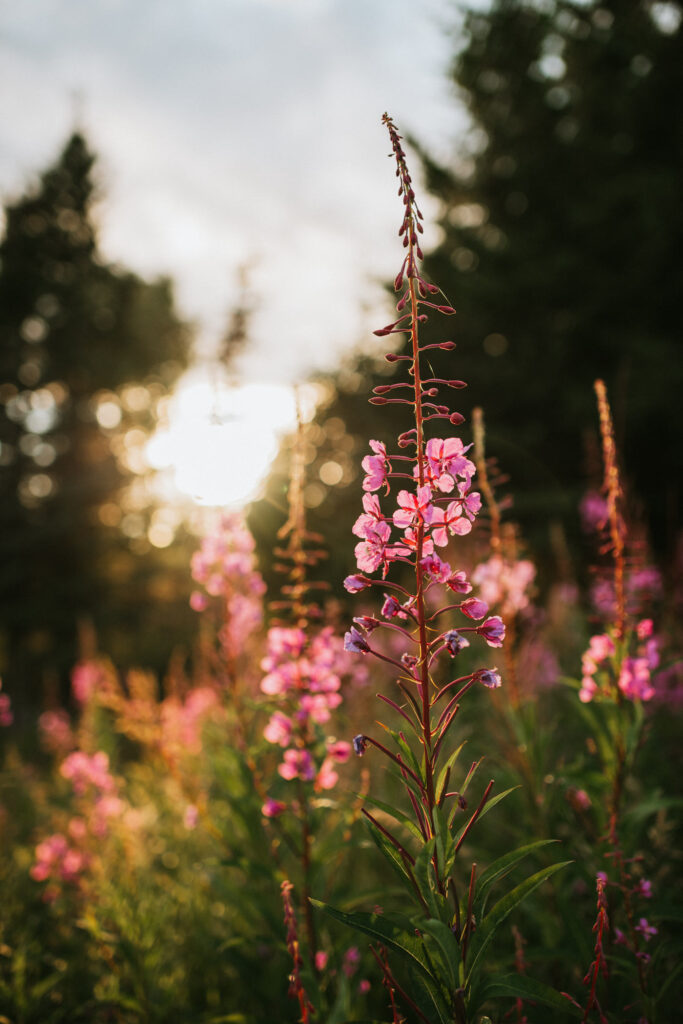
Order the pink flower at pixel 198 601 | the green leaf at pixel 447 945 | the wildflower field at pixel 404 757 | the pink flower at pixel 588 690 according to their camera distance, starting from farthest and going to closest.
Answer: the pink flower at pixel 198 601, the pink flower at pixel 588 690, the wildflower field at pixel 404 757, the green leaf at pixel 447 945

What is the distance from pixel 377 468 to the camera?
4.55 ft

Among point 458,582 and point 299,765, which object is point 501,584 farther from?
point 458,582

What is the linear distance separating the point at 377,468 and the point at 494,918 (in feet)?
3.53

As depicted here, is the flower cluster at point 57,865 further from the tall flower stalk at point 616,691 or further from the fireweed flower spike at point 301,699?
the tall flower stalk at point 616,691

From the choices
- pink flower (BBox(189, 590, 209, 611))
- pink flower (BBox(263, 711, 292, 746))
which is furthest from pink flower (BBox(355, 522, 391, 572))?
pink flower (BBox(189, 590, 209, 611))

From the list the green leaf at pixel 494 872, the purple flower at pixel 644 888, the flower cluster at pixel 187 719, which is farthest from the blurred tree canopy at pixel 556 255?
the green leaf at pixel 494 872

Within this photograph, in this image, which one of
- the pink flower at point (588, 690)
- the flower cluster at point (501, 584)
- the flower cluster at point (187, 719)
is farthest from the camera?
the flower cluster at point (187, 719)

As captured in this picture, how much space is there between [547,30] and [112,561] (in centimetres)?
1649

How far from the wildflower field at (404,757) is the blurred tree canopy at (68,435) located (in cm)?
610

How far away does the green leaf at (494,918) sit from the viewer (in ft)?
4.28

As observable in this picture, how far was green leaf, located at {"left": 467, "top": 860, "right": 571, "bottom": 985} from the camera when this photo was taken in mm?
1304

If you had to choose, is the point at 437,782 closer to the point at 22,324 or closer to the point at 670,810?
the point at 670,810

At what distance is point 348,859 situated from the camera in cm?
353

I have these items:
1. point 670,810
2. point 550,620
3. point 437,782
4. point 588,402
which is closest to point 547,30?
point 588,402
